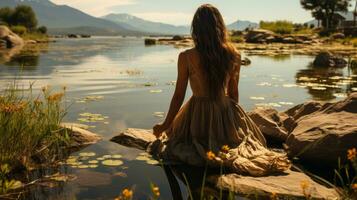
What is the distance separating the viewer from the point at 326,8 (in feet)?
190

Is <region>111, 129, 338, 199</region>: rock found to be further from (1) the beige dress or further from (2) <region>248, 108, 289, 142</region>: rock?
(2) <region>248, 108, 289, 142</region>: rock

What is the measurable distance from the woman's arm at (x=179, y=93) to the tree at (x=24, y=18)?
67.2m

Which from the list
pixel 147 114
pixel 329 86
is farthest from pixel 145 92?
pixel 329 86

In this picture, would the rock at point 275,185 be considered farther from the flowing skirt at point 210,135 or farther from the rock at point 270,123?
the rock at point 270,123

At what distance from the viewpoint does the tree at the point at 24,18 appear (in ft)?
222

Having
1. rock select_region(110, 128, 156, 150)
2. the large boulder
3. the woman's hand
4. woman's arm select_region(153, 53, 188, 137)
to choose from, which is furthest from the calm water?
the large boulder

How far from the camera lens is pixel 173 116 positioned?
587 centimetres

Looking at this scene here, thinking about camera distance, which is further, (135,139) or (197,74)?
(135,139)

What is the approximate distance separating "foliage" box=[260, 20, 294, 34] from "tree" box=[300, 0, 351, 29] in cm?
519

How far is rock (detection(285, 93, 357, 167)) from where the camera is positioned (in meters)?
5.09

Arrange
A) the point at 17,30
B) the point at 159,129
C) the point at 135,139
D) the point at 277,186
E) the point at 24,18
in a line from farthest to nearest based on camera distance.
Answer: the point at 24,18 → the point at 17,30 → the point at 135,139 → the point at 159,129 → the point at 277,186

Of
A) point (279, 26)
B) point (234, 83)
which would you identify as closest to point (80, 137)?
point (234, 83)

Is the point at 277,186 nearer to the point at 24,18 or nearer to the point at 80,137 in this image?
the point at 80,137

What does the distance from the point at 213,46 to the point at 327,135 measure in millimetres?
1754
